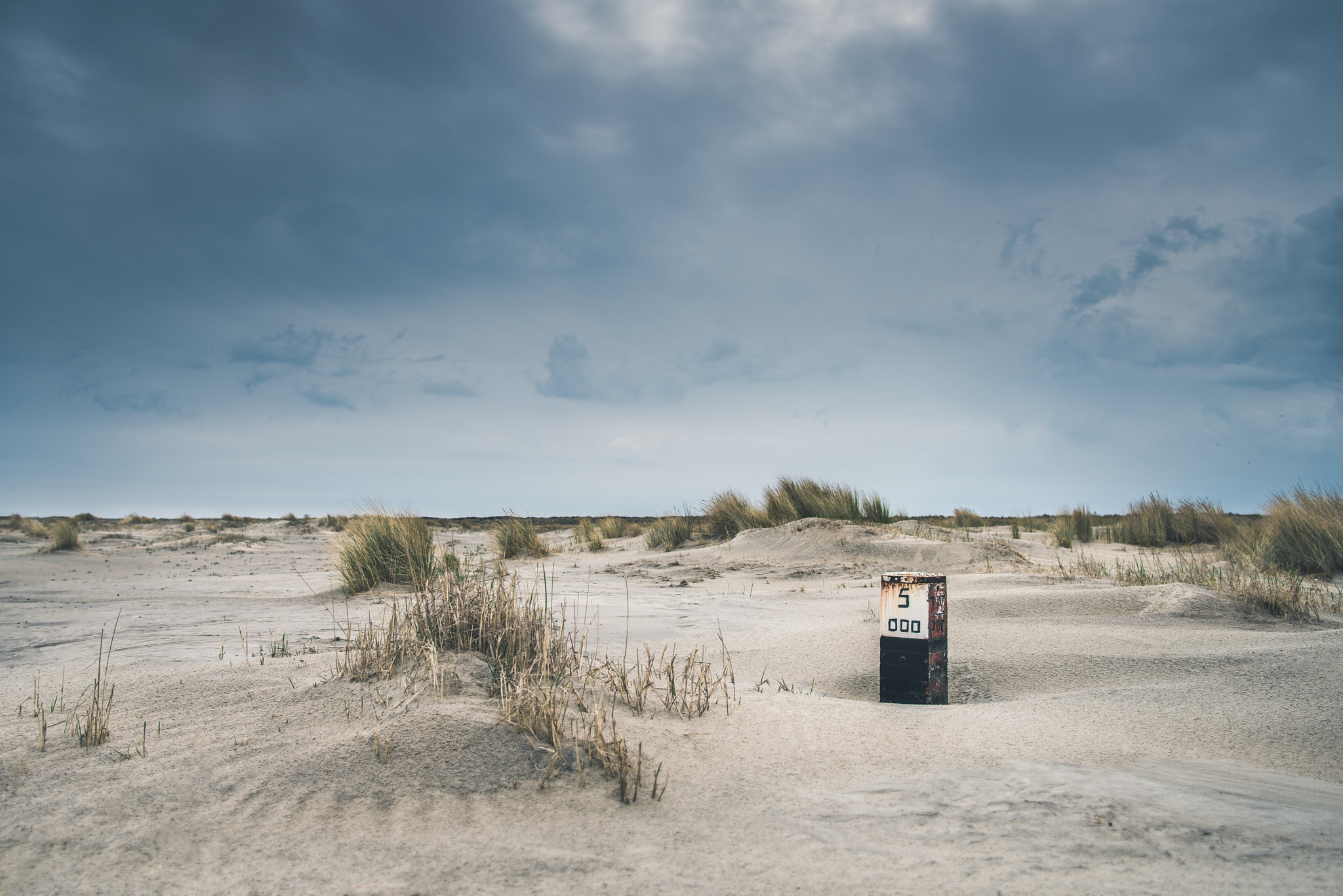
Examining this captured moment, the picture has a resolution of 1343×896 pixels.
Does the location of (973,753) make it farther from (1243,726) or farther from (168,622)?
(168,622)

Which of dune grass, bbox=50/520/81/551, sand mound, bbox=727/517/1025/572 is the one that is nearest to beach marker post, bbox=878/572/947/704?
sand mound, bbox=727/517/1025/572

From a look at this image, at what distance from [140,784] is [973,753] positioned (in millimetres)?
2618

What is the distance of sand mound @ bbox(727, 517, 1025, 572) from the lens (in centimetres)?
984

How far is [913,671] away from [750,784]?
143 centimetres

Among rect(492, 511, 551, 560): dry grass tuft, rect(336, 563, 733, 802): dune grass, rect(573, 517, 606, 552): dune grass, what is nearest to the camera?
rect(336, 563, 733, 802): dune grass

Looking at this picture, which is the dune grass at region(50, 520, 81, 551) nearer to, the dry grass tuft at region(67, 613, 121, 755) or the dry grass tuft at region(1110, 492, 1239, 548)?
the dry grass tuft at region(67, 613, 121, 755)

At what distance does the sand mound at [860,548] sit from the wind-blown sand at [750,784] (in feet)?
18.2

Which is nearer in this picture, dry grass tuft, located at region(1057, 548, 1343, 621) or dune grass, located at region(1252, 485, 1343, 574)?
dry grass tuft, located at region(1057, 548, 1343, 621)

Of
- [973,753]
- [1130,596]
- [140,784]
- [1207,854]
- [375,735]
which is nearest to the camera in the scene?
[1207,854]

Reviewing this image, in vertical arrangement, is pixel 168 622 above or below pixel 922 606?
below

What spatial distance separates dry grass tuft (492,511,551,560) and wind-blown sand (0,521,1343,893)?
8519 mm

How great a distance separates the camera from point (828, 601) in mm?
7258

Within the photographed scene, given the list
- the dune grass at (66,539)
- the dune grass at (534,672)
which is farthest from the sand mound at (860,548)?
the dune grass at (66,539)

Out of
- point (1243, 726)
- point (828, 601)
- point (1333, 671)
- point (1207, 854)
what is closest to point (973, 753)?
point (1207, 854)
